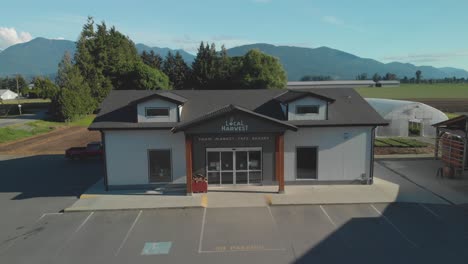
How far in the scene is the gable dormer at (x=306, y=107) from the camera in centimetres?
1912

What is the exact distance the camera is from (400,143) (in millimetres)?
31266

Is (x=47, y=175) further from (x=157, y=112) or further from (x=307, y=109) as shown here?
(x=307, y=109)

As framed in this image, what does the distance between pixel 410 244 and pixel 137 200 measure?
12296 millimetres

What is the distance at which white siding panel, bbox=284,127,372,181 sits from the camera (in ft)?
Result: 63.1

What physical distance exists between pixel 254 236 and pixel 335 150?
8.40m

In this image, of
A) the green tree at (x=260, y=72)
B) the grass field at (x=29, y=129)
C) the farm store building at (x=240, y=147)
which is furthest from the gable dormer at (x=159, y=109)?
the green tree at (x=260, y=72)

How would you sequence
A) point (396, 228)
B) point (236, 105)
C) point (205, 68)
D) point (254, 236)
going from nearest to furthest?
point (254, 236) → point (396, 228) → point (236, 105) → point (205, 68)

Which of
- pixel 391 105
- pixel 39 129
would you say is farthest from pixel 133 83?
pixel 391 105

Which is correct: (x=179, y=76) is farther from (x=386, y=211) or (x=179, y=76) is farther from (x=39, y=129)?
(x=386, y=211)

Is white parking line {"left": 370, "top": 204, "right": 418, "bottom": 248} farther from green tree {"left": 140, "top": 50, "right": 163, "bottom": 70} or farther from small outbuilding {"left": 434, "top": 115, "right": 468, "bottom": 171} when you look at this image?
green tree {"left": 140, "top": 50, "right": 163, "bottom": 70}

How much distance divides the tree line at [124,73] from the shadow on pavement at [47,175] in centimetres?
2626

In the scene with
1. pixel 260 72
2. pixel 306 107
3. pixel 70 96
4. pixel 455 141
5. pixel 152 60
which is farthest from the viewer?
pixel 152 60

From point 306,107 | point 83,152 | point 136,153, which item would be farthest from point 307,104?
point 83,152

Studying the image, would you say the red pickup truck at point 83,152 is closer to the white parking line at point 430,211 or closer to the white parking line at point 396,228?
the white parking line at point 396,228
